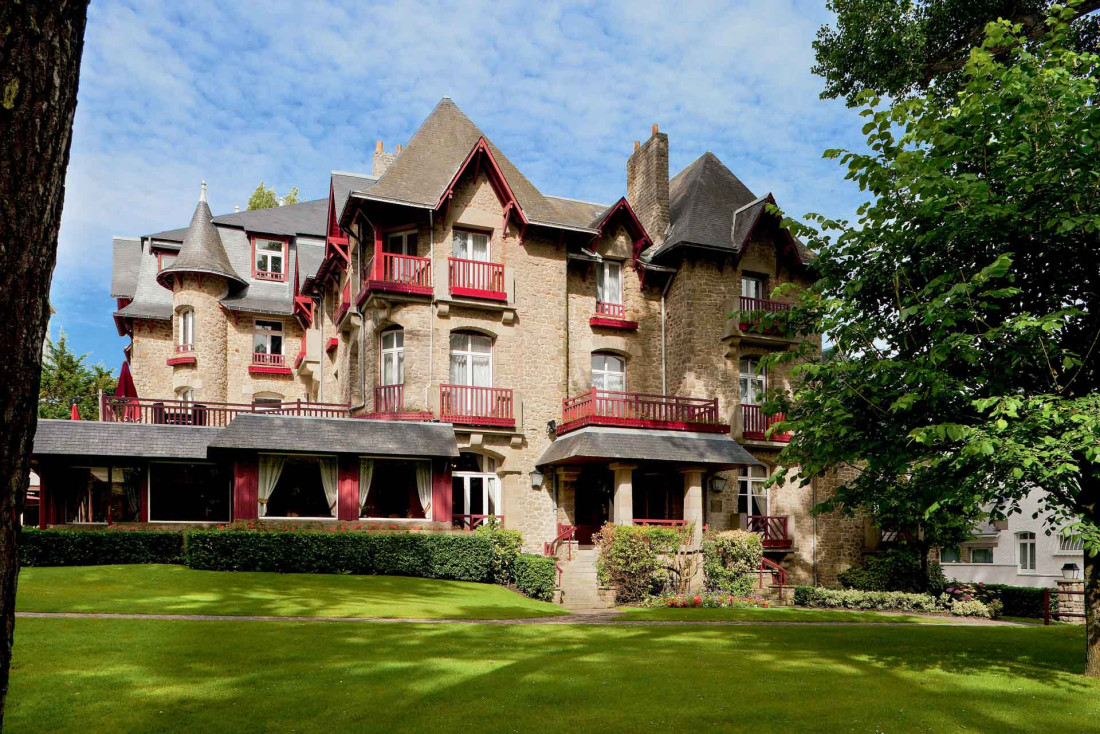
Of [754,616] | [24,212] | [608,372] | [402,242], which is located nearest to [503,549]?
[754,616]

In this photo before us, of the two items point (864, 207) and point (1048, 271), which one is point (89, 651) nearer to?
point (864, 207)

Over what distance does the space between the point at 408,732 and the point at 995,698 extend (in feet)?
20.9

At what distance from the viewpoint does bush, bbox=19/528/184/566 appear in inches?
817

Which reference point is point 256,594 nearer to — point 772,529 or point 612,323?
point 612,323

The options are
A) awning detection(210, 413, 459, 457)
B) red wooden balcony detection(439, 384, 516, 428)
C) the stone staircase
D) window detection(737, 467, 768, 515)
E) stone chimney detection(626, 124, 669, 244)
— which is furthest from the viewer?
stone chimney detection(626, 124, 669, 244)

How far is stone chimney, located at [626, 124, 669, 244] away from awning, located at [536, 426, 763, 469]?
7.76 m

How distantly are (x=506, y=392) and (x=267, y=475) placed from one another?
285 inches

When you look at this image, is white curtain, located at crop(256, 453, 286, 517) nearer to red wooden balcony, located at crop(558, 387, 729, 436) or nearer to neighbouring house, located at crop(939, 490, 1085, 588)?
red wooden balcony, located at crop(558, 387, 729, 436)

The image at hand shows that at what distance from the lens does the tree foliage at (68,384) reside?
43.4 m

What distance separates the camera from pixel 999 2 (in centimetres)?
1634

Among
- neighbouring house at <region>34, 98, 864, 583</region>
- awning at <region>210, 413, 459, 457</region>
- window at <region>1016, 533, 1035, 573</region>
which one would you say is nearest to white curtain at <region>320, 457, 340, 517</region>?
neighbouring house at <region>34, 98, 864, 583</region>

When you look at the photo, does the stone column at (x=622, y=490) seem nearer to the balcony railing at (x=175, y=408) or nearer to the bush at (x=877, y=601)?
the bush at (x=877, y=601)

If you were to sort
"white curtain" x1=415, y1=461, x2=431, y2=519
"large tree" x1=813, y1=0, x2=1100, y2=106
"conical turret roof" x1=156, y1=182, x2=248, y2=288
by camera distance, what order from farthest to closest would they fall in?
"conical turret roof" x1=156, y1=182, x2=248, y2=288 < "white curtain" x1=415, y1=461, x2=431, y2=519 < "large tree" x1=813, y1=0, x2=1100, y2=106

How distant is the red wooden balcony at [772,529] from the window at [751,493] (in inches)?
17.3
